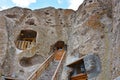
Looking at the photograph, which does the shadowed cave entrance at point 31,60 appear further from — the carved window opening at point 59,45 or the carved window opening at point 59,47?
the carved window opening at point 59,45

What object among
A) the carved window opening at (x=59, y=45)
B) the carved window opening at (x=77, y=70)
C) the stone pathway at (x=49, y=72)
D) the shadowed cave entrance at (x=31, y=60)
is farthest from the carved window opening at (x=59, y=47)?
the carved window opening at (x=77, y=70)

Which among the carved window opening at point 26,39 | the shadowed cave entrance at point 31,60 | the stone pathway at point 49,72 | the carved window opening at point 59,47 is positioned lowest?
the stone pathway at point 49,72

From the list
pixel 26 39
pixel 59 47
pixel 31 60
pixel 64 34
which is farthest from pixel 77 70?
pixel 26 39

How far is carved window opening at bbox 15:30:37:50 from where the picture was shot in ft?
47.2

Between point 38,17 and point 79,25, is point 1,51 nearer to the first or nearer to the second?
point 38,17

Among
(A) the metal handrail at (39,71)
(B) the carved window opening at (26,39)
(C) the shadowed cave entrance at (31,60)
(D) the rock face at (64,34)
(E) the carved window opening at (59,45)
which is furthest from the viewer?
(E) the carved window opening at (59,45)

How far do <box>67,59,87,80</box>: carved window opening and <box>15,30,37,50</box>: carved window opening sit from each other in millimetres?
5272

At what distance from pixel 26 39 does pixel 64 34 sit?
8.86 ft

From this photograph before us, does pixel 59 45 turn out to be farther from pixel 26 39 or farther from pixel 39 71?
pixel 39 71

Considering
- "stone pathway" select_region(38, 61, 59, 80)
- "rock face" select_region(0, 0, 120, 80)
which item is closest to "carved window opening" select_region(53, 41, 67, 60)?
"rock face" select_region(0, 0, 120, 80)

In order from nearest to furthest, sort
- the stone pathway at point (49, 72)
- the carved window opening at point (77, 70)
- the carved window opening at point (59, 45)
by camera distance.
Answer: the carved window opening at point (77, 70), the stone pathway at point (49, 72), the carved window opening at point (59, 45)

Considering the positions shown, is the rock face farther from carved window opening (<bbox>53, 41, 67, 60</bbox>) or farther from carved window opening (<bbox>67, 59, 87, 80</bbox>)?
carved window opening (<bbox>53, 41, 67, 60</bbox>)

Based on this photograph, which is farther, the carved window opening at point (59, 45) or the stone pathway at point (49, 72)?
the carved window opening at point (59, 45)

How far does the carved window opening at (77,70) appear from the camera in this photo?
29.3 feet
